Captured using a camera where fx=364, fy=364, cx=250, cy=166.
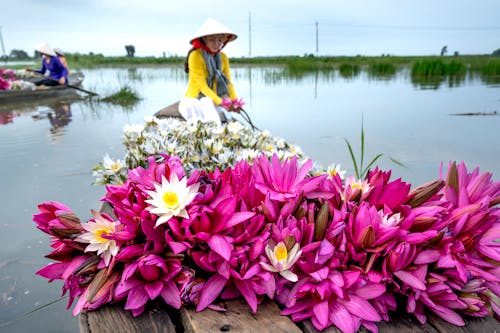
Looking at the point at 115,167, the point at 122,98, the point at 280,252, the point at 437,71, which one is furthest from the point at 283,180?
the point at 437,71

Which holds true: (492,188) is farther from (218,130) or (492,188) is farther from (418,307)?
(218,130)

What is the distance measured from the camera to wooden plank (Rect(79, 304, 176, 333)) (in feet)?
2.95

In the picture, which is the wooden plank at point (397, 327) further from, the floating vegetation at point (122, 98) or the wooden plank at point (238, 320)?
the floating vegetation at point (122, 98)

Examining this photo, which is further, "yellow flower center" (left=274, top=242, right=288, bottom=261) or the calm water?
the calm water

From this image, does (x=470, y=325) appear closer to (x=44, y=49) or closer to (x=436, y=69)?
(x=44, y=49)

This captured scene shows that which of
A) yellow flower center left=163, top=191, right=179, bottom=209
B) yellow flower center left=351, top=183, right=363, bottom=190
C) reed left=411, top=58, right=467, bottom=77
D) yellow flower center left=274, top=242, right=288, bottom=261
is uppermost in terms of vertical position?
reed left=411, top=58, right=467, bottom=77

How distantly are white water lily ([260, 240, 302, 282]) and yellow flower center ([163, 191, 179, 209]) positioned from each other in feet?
0.89

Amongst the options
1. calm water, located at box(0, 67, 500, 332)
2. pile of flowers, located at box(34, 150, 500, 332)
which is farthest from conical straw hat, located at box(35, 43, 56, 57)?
pile of flowers, located at box(34, 150, 500, 332)

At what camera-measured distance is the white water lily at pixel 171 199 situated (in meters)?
0.93

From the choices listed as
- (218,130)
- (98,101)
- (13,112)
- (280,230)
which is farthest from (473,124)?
(13,112)

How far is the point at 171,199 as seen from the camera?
956mm

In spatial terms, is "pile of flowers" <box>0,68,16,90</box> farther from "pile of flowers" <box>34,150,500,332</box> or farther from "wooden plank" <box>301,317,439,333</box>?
"wooden plank" <box>301,317,439,333</box>

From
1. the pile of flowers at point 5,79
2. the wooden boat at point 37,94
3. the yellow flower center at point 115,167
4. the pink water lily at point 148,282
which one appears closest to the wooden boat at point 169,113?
the yellow flower center at point 115,167

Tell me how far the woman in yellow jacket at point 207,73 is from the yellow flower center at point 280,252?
3346 mm
